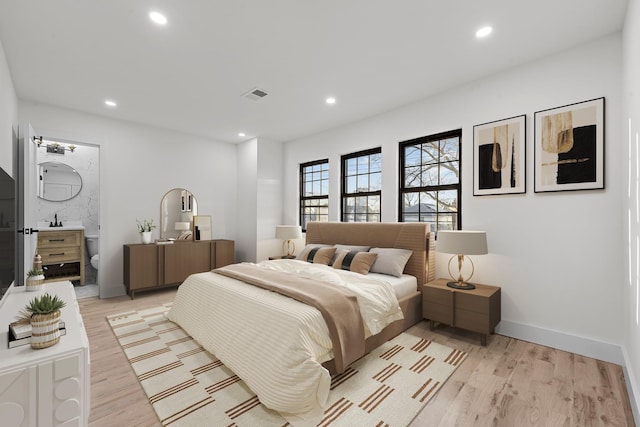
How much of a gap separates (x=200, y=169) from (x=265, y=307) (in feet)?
13.0

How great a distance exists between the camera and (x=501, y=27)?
2.31 m

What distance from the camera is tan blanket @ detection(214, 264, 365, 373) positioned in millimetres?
2055

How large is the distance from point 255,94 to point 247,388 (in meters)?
3.14

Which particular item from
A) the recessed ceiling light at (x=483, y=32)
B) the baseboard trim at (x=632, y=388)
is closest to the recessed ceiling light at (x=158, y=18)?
the recessed ceiling light at (x=483, y=32)

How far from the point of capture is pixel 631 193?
6.60ft

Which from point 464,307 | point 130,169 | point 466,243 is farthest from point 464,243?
point 130,169

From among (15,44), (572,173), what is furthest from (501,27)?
(15,44)

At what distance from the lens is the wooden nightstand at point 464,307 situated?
2.64m

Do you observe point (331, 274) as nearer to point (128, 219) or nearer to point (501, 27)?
point (501, 27)

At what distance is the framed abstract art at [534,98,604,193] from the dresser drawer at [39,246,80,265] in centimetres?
666

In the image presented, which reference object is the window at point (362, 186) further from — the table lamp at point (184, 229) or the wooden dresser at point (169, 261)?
the table lamp at point (184, 229)

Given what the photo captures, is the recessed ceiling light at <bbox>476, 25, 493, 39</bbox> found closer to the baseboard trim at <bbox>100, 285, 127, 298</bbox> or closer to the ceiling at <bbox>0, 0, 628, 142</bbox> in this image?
the ceiling at <bbox>0, 0, 628, 142</bbox>

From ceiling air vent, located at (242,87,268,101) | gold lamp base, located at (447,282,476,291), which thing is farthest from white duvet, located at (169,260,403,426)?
ceiling air vent, located at (242,87,268,101)

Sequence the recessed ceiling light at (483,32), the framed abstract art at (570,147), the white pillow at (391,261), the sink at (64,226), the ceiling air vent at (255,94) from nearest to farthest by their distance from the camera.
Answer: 1. the recessed ceiling light at (483,32)
2. the framed abstract art at (570,147)
3. the white pillow at (391,261)
4. the ceiling air vent at (255,94)
5. the sink at (64,226)
